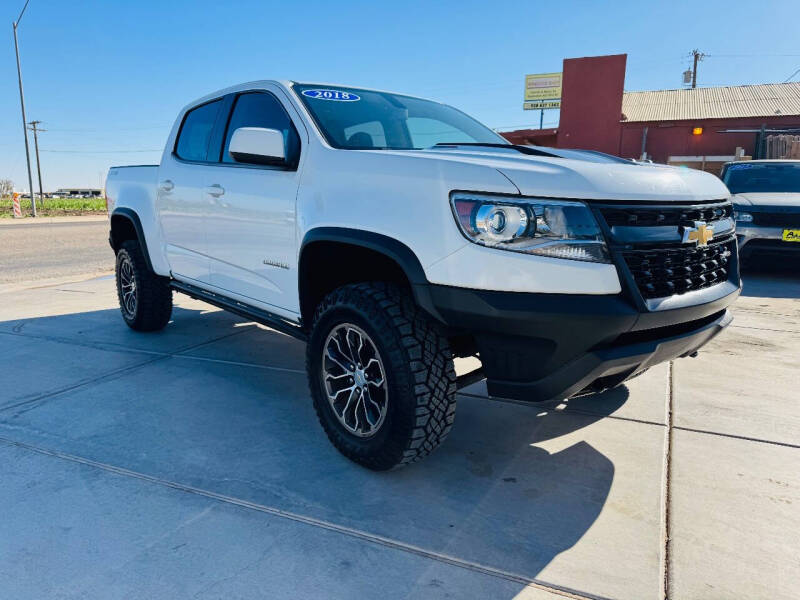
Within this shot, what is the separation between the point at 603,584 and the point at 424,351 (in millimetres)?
1053

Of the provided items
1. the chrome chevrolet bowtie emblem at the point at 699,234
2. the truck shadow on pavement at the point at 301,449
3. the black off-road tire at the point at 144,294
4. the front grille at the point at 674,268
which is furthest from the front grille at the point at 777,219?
the black off-road tire at the point at 144,294

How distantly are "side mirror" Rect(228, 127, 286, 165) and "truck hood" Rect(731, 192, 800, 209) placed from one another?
6.86 metres

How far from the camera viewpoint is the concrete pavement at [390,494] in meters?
2.06

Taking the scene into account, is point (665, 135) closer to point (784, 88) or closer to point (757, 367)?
point (784, 88)

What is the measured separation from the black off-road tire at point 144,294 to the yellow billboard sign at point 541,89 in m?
45.9

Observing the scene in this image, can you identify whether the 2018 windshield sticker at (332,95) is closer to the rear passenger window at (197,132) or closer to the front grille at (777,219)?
the rear passenger window at (197,132)

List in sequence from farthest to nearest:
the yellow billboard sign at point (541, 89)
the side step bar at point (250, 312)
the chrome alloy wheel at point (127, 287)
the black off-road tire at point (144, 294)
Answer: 1. the yellow billboard sign at point (541, 89)
2. the chrome alloy wheel at point (127, 287)
3. the black off-road tire at point (144, 294)
4. the side step bar at point (250, 312)

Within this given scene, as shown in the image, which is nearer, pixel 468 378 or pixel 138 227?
pixel 468 378

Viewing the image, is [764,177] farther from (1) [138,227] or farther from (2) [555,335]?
(1) [138,227]

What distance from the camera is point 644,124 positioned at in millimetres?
22625

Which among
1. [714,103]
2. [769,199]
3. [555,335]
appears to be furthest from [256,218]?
[714,103]

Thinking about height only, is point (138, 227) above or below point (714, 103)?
below

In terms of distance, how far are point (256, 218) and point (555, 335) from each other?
193cm

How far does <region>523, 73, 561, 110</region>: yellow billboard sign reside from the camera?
47.5m
